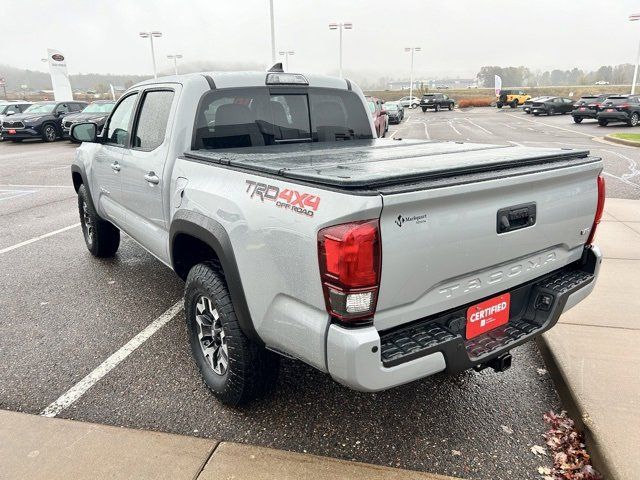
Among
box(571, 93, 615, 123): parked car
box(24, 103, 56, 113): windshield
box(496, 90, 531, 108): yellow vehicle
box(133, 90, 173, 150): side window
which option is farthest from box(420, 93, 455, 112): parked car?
box(133, 90, 173, 150): side window

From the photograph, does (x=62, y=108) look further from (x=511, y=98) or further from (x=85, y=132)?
(x=511, y=98)

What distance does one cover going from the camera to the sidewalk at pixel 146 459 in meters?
2.42

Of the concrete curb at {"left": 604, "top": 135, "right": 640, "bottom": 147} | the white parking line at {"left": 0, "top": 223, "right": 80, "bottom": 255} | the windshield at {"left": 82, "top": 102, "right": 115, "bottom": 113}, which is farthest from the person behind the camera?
the windshield at {"left": 82, "top": 102, "right": 115, "bottom": 113}

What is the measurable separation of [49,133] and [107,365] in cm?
2129

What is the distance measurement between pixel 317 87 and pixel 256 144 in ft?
2.60

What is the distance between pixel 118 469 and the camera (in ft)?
8.09

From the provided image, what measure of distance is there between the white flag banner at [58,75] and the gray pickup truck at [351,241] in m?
35.5

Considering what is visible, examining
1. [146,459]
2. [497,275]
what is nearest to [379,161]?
[497,275]

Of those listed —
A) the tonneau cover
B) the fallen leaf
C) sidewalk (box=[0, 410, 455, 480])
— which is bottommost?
the fallen leaf

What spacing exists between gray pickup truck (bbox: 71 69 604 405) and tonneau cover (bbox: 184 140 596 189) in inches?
0.4

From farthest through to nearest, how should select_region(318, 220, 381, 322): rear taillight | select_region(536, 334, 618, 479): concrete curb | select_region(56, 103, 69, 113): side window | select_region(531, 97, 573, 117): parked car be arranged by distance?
1. select_region(531, 97, 573, 117): parked car
2. select_region(56, 103, 69, 113): side window
3. select_region(536, 334, 618, 479): concrete curb
4. select_region(318, 220, 381, 322): rear taillight

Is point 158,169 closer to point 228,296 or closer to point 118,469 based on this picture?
point 228,296

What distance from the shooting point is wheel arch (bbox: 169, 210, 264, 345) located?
253 cm

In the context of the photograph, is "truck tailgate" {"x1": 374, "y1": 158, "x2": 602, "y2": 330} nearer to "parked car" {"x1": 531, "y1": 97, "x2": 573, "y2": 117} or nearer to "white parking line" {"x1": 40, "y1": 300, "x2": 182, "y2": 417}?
"white parking line" {"x1": 40, "y1": 300, "x2": 182, "y2": 417}
